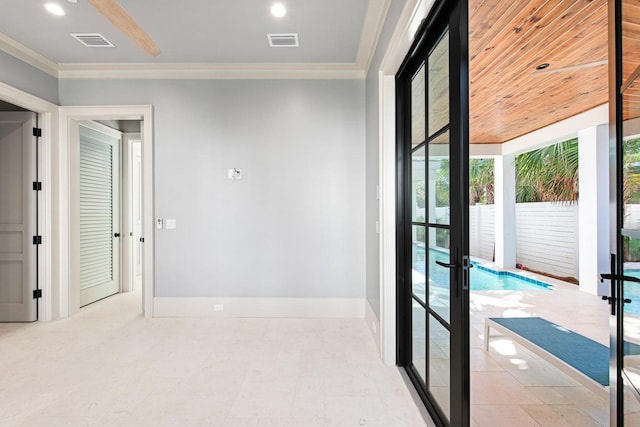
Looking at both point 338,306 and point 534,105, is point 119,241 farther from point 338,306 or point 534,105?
point 534,105

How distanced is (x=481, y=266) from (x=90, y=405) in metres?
7.82

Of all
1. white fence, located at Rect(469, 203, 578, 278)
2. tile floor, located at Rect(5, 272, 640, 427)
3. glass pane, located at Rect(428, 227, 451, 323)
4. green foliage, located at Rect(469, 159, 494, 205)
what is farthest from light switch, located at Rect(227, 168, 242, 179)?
green foliage, located at Rect(469, 159, 494, 205)

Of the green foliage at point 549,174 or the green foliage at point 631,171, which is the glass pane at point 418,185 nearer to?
the green foliage at point 631,171

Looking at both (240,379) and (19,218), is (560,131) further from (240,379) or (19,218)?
(19,218)

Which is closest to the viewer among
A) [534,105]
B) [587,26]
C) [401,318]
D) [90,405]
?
[90,405]

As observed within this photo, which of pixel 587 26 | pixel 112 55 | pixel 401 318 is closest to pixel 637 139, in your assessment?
pixel 401 318

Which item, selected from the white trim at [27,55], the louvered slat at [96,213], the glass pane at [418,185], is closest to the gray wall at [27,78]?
the white trim at [27,55]

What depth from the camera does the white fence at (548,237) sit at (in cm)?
624

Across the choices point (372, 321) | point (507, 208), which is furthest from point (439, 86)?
point (507, 208)

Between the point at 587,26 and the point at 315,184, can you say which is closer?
the point at 587,26

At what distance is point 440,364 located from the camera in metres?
1.85

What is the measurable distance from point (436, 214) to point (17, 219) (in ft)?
14.6

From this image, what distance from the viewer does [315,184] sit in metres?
3.84

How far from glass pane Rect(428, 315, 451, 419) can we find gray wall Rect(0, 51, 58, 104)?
14.6 ft
